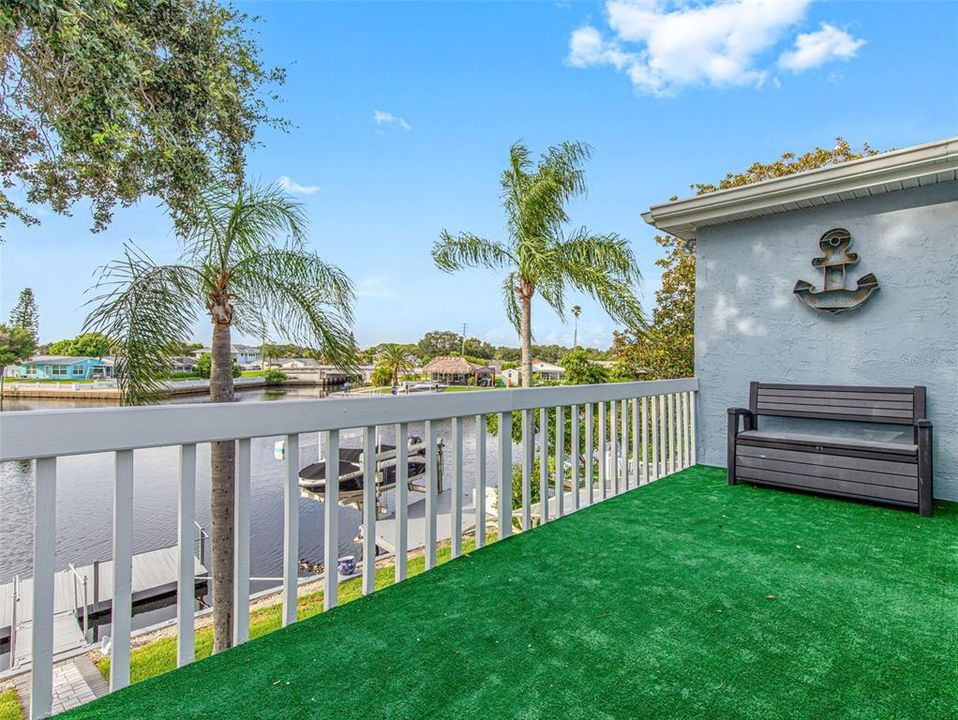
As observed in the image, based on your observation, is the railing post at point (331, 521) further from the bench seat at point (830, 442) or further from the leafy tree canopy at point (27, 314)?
the leafy tree canopy at point (27, 314)

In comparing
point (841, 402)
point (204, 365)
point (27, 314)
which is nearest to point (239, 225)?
point (204, 365)

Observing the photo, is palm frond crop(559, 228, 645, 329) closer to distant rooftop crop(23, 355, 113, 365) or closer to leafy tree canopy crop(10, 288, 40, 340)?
distant rooftop crop(23, 355, 113, 365)

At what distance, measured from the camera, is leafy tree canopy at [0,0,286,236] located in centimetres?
382

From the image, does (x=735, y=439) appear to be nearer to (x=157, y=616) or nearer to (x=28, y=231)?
(x=28, y=231)

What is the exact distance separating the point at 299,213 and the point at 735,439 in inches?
179

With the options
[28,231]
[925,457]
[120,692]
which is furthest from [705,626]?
[28,231]

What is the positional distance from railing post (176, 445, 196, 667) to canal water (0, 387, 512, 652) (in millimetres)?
449

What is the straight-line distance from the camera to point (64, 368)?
512 cm

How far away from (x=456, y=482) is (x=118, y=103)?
426cm

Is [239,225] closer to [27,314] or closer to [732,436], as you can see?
[27,314]

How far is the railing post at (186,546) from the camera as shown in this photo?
Answer: 1.51 metres

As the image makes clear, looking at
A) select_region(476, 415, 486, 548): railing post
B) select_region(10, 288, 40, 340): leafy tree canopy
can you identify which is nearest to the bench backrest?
select_region(476, 415, 486, 548): railing post

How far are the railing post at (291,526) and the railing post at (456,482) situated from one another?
2.35ft

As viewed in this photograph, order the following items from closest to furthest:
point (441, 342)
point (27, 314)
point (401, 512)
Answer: point (401, 512), point (27, 314), point (441, 342)
